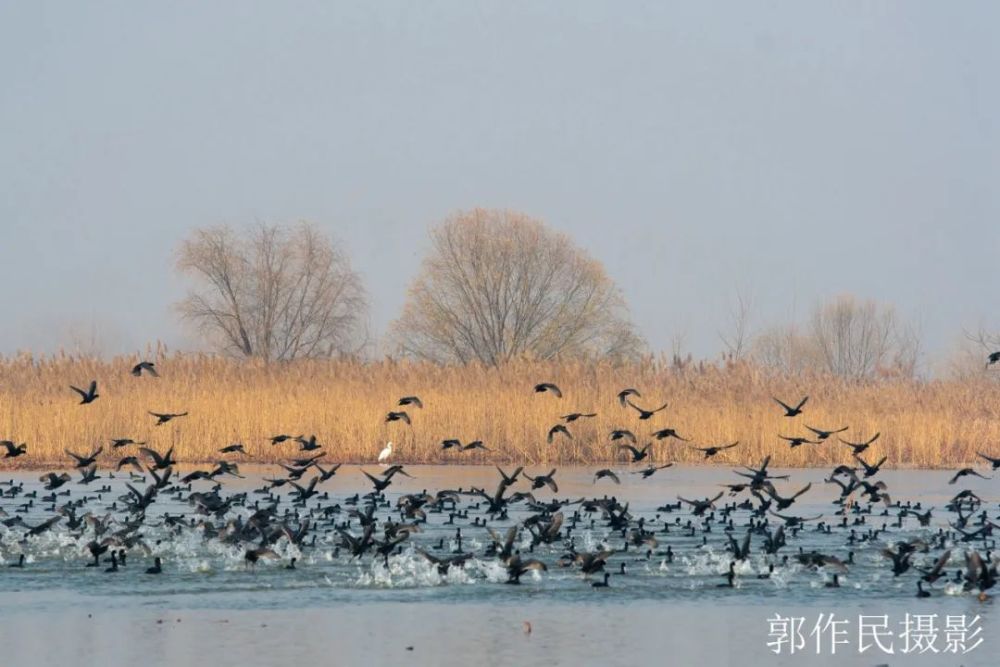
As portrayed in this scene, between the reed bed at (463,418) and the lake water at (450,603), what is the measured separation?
1011 cm

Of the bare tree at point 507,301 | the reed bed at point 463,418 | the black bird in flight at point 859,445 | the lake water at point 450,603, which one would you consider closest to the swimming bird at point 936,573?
the lake water at point 450,603

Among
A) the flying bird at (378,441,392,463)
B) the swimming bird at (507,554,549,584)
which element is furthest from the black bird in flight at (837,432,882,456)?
the flying bird at (378,441,392,463)

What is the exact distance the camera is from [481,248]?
6184 cm

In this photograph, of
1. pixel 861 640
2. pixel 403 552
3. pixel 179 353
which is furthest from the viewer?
pixel 179 353

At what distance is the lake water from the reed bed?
10.1 metres

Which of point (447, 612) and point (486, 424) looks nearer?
point (447, 612)

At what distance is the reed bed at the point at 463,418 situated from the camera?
30.0 metres

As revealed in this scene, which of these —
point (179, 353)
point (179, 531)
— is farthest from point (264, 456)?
point (179, 531)

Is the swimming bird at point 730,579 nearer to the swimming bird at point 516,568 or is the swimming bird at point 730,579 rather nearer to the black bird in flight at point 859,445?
the swimming bird at point 516,568

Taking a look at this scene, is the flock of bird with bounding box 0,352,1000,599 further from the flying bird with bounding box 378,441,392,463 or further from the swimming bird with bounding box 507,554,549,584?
the flying bird with bounding box 378,441,392,463

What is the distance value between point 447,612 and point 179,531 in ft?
18.5

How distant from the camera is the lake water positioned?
11.0 meters

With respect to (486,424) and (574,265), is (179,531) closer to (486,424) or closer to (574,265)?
(486,424)

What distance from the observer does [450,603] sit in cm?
1342
